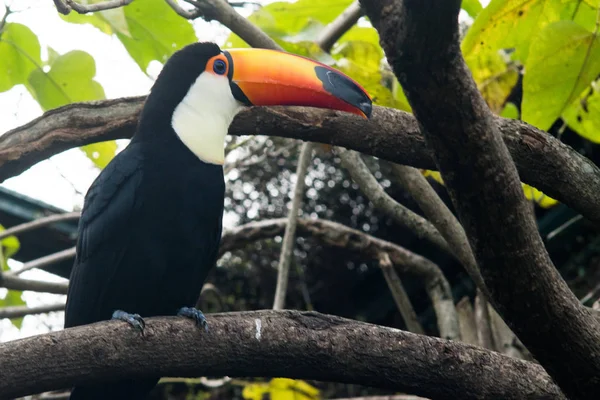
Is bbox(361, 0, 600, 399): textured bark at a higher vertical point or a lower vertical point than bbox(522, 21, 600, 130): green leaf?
lower

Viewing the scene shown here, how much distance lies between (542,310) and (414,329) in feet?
6.73

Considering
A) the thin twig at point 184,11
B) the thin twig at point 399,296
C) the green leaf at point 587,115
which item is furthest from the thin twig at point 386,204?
the thin twig at point 184,11

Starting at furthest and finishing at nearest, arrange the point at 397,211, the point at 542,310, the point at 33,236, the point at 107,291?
1. the point at 33,236
2. the point at 397,211
3. the point at 107,291
4. the point at 542,310

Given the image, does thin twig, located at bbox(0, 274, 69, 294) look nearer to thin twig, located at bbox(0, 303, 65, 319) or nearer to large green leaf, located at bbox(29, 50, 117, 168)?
thin twig, located at bbox(0, 303, 65, 319)

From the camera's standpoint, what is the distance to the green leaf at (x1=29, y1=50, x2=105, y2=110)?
3.04m

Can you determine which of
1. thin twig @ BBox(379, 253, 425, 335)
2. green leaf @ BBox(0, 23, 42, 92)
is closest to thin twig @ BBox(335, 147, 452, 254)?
thin twig @ BBox(379, 253, 425, 335)

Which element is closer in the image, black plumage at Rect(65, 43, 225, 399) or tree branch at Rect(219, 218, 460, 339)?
black plumage at Rect(65, 43, 225, 399)

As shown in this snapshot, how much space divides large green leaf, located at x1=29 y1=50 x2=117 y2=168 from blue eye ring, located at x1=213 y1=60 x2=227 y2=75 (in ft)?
1.57

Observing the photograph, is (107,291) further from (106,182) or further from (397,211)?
(397,211)

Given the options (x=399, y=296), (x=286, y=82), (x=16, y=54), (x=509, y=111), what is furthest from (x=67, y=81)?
(x=509, y=111)

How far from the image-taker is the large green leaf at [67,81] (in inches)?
120

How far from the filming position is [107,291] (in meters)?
3.11

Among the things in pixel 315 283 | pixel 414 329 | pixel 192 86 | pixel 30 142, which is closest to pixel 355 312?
pixel 315 283

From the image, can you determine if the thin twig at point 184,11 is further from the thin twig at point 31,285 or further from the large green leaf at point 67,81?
the thin twig at point 31,285
